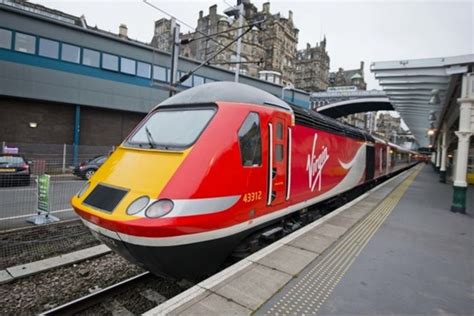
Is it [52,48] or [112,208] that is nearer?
[112,208]

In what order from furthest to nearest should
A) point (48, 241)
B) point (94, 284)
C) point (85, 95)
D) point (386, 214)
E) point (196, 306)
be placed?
1. point (85, 95)
2. point (386, 214)
3. point (48, 241)
4. point (94, 284)
5. point (196, 306)

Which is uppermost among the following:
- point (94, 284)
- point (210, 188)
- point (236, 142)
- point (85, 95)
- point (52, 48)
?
point (52, 48)

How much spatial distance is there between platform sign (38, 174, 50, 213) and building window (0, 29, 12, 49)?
50.0ft

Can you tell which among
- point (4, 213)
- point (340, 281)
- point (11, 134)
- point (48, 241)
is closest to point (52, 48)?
point (11, 134)

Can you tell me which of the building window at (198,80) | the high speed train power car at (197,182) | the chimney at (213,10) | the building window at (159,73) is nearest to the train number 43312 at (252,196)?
the high speed train power car at (197,182)

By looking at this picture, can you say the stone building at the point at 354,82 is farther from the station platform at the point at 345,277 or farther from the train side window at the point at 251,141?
the train side window at the point at 251,141

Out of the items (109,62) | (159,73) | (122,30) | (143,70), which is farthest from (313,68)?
(109,62)

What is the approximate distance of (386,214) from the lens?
7.93 m

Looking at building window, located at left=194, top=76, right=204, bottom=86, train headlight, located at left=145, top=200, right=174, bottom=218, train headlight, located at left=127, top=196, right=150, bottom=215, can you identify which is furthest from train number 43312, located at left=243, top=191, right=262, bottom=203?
building window, located at left=194, top=76, right=204, bottom=86

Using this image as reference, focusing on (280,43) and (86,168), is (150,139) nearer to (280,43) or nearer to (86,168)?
(86,168)

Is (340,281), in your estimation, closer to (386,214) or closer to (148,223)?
(148,223)

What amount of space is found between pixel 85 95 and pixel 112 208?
1963 cm

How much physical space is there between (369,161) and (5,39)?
21.8 meters

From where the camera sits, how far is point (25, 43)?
1723 cm
